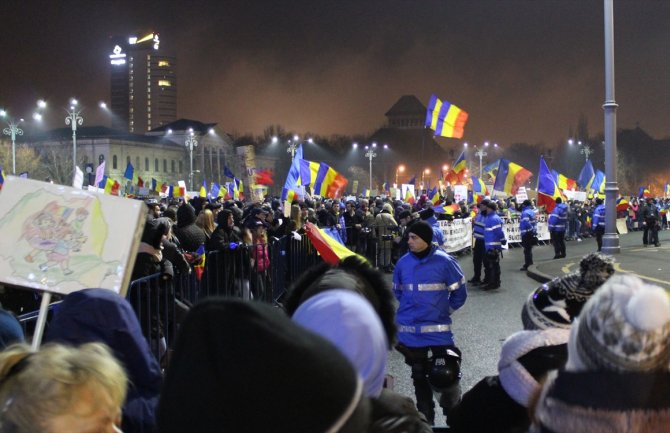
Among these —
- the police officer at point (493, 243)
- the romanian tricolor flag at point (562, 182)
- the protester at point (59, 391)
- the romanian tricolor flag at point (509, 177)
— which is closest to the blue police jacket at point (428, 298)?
the protester at point (59, 391)

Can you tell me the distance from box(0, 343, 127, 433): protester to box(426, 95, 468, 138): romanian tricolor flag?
18.0 metres

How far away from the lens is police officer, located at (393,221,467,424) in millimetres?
5840

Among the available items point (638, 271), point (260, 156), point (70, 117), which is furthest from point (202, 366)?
point (260, 156)

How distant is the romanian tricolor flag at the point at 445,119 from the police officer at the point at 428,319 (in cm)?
1377

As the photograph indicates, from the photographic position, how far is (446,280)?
6.25 m

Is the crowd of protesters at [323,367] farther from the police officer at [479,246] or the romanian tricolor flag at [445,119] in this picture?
the romanian tricolor flag at [445,119]

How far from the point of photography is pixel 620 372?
1.94 meters

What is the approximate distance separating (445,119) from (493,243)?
6068mm

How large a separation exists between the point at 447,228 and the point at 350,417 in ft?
67.8

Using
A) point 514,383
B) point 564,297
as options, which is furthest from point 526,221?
point 514,383

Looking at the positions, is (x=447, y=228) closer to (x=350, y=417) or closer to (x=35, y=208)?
(x=35, y=208)

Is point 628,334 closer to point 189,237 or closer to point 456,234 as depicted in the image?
point 189,237

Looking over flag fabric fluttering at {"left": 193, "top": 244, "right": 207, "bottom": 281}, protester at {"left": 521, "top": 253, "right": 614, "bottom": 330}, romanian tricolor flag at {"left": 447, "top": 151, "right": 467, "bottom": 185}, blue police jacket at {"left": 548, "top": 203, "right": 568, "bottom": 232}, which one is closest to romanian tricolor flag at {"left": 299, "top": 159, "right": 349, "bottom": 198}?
blue police jacket at {"left": 548, "top": 203, "right": 568, "bottom": 232}

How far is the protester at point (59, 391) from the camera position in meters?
2.10
